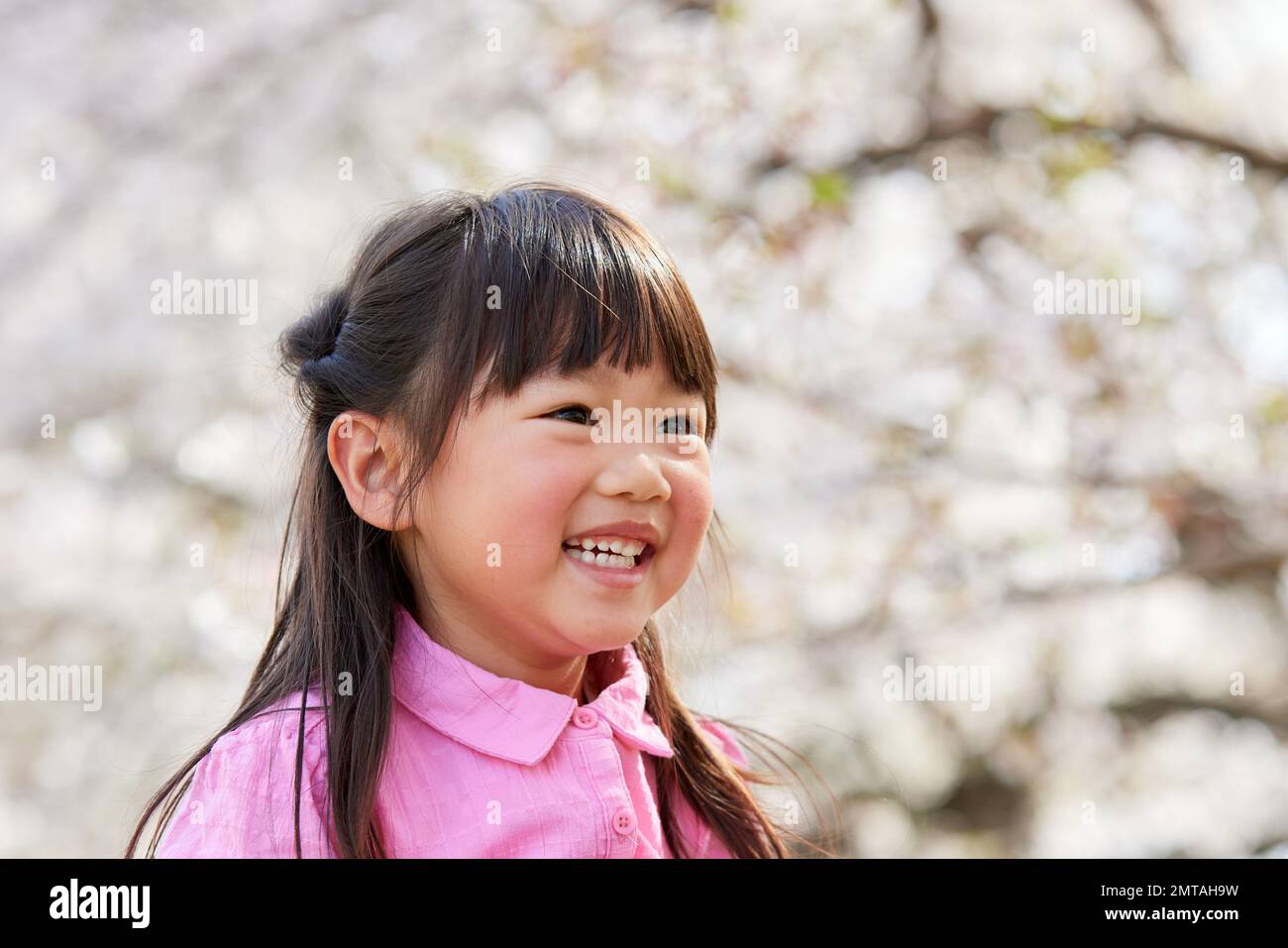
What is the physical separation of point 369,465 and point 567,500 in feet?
0.53

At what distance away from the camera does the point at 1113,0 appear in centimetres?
238

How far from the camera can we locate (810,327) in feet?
7.75

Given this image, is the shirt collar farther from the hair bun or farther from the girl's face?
the hair bun

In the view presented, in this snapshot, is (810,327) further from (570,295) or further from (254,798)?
(254,798)

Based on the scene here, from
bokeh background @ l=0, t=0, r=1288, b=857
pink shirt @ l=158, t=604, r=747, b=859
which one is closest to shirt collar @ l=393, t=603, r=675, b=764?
pink shirt @ l=158, t=604, r=747, b=859

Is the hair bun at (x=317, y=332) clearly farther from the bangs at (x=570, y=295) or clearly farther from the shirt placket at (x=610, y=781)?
the shirt placket at (x=610, y=781)

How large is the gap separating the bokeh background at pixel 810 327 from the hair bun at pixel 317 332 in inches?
51.8

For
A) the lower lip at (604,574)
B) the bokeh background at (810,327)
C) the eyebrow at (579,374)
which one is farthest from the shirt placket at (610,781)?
the bokeh background at (810,327)

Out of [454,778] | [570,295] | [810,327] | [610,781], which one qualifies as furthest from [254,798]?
[810,327]

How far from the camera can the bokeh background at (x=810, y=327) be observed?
2.31 metres

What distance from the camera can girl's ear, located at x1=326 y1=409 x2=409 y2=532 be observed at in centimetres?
85
